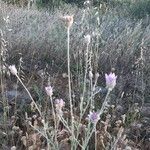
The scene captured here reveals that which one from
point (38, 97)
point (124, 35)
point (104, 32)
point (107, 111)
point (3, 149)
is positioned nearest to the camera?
point (3, 149)

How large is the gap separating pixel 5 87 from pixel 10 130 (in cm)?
63

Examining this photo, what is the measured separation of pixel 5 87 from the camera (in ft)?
12.1

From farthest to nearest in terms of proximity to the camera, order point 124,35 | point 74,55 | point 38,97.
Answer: point 124,35, point 74,55, point 38,97

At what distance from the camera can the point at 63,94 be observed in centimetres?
371

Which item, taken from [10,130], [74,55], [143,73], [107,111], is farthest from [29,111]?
[143,73]

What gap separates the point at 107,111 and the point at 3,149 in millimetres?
831

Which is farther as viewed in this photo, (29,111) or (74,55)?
(74,55)

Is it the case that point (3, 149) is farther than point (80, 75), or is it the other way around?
point (80, 75)

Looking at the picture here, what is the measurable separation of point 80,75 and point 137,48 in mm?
1096

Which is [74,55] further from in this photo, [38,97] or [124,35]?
[124,35]

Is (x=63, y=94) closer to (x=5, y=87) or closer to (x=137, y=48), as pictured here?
(x=5, y=87)

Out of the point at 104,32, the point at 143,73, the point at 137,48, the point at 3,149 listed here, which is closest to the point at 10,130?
the point at 3,149

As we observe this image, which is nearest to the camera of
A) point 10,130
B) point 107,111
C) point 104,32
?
point 10,130

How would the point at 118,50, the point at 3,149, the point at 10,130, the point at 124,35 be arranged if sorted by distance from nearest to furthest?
1. the point at 3,149
2. the point at 10,130
3. the point at 118,50
4. the point at 124,35
